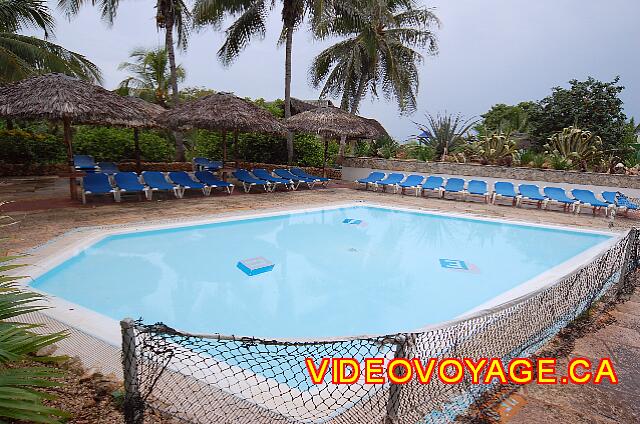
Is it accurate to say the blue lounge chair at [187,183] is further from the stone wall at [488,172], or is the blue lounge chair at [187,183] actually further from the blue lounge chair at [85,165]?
the stone wall at [488,172]

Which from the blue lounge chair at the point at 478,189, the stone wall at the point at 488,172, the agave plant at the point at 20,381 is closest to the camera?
the agave plant at the point at 20,381

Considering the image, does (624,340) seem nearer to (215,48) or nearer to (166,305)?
(166,305)

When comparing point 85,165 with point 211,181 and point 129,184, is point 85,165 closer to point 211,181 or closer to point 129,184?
point 129,184

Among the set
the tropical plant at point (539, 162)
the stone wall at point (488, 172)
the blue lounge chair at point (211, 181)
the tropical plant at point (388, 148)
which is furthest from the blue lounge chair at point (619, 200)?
the blue lounge chair at point (211, 181)

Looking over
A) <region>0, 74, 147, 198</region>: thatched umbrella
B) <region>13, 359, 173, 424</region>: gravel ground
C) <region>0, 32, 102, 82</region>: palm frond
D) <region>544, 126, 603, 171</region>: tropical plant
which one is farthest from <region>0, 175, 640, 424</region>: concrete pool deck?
<region>0, 32, 102, 82</region>: palm frond

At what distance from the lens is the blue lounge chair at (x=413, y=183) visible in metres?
14.5

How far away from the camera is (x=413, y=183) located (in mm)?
14750

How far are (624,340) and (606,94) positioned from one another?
882 inches

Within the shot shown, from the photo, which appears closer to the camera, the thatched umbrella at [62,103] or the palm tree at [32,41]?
the thatched umbrella at [62,103]

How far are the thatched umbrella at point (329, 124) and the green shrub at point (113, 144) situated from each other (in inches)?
241

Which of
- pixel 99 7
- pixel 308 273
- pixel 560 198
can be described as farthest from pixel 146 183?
pixel 560 198

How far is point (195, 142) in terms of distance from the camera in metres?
20.8

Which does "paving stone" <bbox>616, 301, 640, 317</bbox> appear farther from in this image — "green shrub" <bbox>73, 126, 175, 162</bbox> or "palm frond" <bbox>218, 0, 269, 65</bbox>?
"palm frond" <bbox>218, 0, 269, 65</bbox>

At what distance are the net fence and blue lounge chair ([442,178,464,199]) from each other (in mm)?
10719
